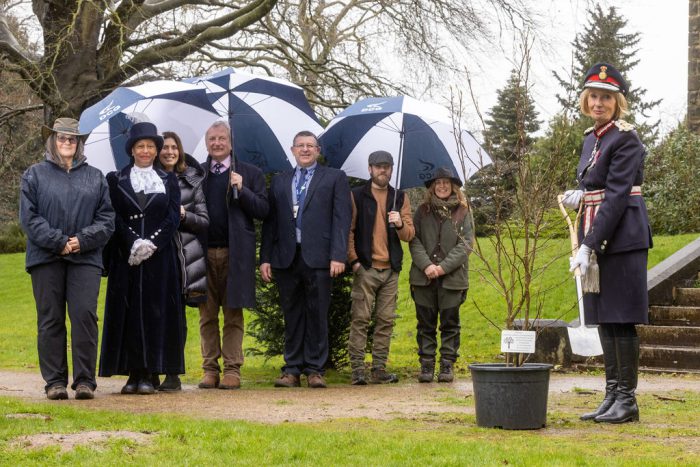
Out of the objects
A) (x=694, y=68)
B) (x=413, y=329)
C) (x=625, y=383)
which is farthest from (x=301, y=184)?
(x=694, y=68)

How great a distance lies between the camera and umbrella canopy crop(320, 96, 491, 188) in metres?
9.94

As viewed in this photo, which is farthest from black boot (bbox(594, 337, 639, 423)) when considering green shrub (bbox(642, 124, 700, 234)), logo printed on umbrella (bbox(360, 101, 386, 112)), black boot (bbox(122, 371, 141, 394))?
green shrub (bbox(642, 124, 700, 234))

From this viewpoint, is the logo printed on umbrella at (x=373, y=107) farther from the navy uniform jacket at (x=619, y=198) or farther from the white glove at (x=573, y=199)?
the navy uniform jacket at (x=619, y=198)

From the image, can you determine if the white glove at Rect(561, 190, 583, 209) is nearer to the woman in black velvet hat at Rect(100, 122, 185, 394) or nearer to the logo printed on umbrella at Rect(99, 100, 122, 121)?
the woman in black velvet hat at Rect(100, 122, 185, 394)

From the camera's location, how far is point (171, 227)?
8.66 metres

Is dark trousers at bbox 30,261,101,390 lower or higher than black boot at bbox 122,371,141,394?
higher

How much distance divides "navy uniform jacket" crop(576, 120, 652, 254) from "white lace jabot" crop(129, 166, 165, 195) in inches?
143

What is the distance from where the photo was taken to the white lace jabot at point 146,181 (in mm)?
8609

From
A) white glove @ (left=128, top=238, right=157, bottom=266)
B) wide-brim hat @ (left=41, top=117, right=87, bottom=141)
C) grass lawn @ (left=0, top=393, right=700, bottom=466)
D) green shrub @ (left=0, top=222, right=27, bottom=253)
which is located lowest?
grass lawn @ (left=0, top=393, right=700, bottom=466)

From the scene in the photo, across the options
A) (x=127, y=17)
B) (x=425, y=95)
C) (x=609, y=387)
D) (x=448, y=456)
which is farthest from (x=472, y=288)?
(x=448, y=456)

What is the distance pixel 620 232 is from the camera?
6.49 meters

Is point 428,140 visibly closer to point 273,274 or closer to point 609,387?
point 273,274

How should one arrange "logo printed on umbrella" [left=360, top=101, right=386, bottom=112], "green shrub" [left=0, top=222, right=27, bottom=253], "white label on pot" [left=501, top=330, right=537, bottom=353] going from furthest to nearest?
"green shrub" [left=0, top=222, right=27, bottom=253], "logo printed on umbrella" [left=360, top=101, right=386, bottom=112], "white label on pot" [left=501, top=330, right=537, bottom=353]

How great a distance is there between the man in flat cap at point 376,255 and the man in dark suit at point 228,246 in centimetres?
97
